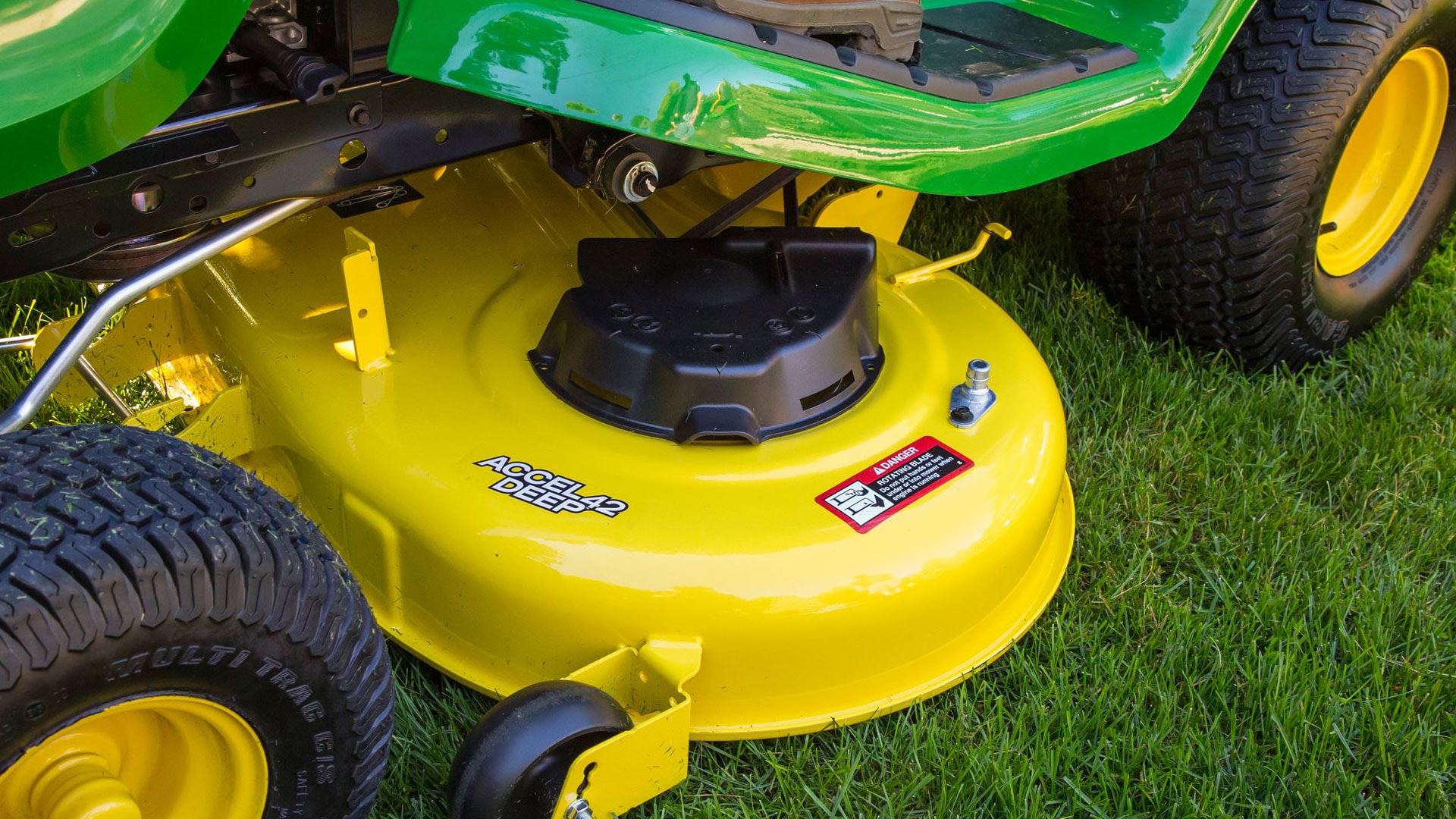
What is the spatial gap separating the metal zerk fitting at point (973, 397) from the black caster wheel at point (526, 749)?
484mm

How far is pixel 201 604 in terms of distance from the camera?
0.88m

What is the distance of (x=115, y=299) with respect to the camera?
3.59ft

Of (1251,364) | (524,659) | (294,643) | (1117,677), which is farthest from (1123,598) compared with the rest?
(294,643)

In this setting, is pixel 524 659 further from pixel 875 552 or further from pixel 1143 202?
pixel 1143 202

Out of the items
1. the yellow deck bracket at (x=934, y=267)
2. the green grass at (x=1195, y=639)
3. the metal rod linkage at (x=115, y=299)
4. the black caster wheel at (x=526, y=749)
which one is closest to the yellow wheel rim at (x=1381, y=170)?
the green grass at (x=1195, y=639)

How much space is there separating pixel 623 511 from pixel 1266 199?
96 centimetres

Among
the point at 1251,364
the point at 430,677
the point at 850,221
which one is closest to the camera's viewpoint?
the point at 430,677

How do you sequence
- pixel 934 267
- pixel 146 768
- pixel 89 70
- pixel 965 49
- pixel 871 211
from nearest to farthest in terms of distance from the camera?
pixel 89 70 < pixel 146 768 < pixel 965 49 < pixel 934 267 < pixel 871 211

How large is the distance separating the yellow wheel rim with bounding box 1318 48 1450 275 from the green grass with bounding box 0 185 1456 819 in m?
0.15

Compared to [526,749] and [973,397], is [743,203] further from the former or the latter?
[526,749]

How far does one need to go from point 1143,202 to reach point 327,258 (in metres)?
1.04

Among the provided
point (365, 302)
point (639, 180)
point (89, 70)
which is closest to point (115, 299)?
point (365, 302)

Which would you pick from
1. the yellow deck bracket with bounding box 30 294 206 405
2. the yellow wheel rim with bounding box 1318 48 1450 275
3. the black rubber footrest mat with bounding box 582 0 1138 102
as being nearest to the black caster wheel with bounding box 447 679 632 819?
the black rubber footrest mat with bounding box 582 0 1138 102

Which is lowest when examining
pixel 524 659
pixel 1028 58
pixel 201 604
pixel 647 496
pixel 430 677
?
pixel 430 677
